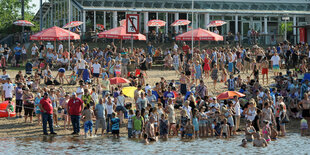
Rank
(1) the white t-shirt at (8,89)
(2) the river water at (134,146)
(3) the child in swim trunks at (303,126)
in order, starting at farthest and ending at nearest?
(1) the white t-shirt at (8,89) < (3) the child in swim trunks at (303,126) < (2) the river water at (134,146)

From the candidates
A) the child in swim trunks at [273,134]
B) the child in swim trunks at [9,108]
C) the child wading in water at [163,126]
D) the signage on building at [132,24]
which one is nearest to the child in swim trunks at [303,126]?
the child in swim trunks at [273,134]

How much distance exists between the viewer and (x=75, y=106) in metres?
20.9

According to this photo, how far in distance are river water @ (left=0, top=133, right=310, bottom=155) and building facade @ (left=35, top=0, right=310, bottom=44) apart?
2433 cm

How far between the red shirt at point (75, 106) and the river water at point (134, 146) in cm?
92

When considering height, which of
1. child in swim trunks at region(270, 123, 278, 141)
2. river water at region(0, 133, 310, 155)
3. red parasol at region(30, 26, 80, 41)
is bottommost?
river water at region(0, 133, 310, 155)

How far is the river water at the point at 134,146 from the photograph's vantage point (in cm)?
1852

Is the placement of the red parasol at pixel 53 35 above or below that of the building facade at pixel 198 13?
below

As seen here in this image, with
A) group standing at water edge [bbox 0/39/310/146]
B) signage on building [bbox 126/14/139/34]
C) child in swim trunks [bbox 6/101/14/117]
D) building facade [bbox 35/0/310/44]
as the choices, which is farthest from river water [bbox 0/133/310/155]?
building facade [bbox 35/0/310/44]

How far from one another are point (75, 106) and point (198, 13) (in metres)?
28.7

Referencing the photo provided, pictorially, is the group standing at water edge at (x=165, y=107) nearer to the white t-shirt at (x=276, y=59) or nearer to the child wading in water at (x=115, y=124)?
the child wading in water at (x=115, y=124)

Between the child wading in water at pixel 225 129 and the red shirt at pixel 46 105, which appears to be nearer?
the red shirt at pixel 46 105

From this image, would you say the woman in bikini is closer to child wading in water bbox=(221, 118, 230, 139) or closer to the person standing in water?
child wading in water bbox=(221, 118, 230, 139)

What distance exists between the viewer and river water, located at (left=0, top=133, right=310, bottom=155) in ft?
60.7

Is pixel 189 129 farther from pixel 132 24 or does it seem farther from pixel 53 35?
pixel 53 35
